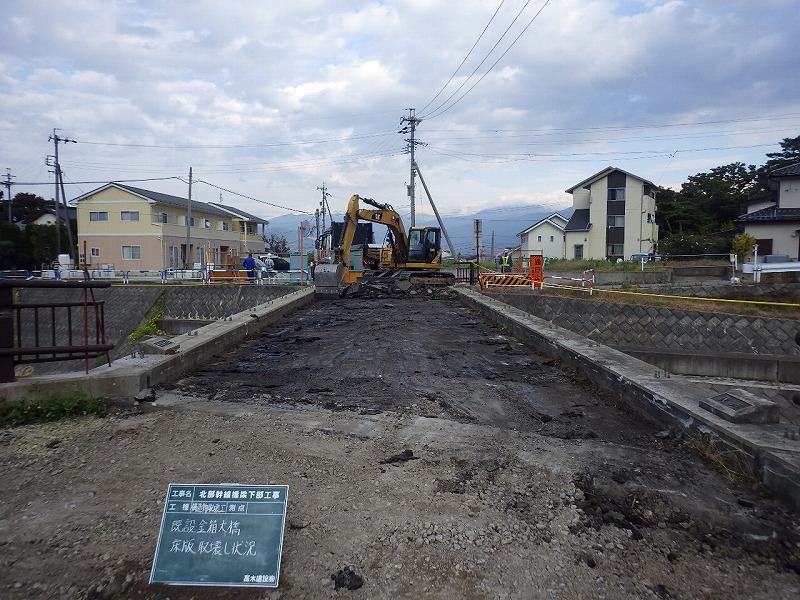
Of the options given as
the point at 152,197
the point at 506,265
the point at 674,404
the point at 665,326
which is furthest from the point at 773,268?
the point at 152,197

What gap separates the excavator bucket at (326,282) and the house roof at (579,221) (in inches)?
1147

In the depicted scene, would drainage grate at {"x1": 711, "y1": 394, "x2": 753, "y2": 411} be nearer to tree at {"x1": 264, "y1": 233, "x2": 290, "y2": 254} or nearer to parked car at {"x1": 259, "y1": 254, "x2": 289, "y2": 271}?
parked car at {"x1": 259, "y1": 254, "x2": 289, "y2": 271}

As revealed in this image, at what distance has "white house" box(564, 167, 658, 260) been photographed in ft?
132

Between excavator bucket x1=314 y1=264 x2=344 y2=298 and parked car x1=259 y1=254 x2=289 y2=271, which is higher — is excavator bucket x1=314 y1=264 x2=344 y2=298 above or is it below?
below

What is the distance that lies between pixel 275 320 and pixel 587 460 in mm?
8534

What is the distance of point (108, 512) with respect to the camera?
306 centimetres

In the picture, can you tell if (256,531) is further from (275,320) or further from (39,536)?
(275,320)

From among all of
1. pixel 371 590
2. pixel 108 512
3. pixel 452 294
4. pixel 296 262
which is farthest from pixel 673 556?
pixel 296 262

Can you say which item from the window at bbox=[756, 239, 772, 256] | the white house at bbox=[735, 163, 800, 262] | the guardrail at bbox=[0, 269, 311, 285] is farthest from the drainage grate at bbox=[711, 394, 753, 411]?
the window at bbox=[756, 239, 772, 256]

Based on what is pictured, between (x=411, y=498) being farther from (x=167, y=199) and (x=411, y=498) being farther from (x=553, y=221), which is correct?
(x=553, y=221)

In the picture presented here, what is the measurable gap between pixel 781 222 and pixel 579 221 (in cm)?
1557

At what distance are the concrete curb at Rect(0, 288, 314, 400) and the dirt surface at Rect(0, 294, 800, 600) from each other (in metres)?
0.27

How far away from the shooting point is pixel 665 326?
16.6 metres

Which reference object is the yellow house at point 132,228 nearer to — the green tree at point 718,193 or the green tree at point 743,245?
the green tree at point 743,245
